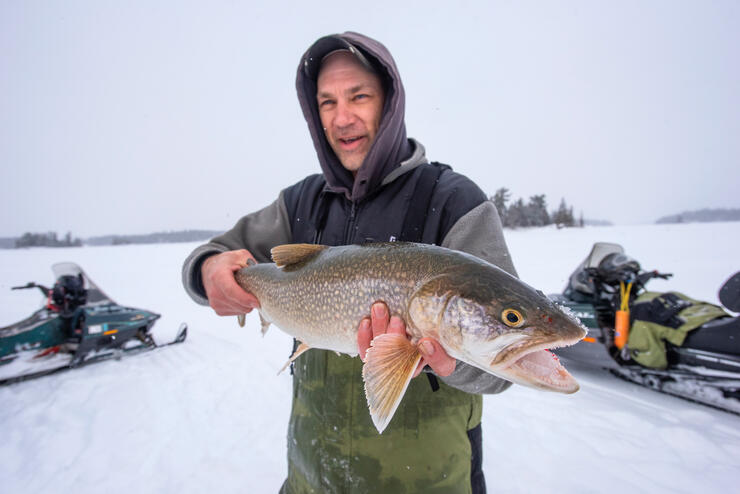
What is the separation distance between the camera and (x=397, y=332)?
1430 millimetres

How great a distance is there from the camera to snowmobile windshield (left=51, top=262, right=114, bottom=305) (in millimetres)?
5945

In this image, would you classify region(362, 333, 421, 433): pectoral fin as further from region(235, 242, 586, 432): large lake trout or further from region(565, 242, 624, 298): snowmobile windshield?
region(565, 242, 624, 298): snowmobile windshield

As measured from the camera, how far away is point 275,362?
5723mm

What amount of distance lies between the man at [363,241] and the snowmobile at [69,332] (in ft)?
15.5

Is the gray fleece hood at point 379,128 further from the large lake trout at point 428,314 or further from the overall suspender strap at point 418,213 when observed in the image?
the large lake trout at point 428,314

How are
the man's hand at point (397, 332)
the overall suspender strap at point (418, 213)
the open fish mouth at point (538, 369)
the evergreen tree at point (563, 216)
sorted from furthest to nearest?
the evergreen tree at point (563, 216), the overall suspender strap at point (418, 213), the man's hand at point (397, 332), the open fish mouth at point (538, 369)

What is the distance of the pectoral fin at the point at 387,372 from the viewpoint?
1248mm

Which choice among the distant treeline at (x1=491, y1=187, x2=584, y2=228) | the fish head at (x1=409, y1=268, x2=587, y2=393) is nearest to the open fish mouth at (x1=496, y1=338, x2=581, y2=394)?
the fish head at (x1=409, y1=268, x2=587, y2=393)

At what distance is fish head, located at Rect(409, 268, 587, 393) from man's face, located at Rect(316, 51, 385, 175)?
1172mm

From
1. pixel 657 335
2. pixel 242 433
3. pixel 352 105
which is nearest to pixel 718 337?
pixel 657 335

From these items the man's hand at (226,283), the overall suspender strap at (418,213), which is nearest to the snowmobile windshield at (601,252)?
the overall suspender strap at (418,213)

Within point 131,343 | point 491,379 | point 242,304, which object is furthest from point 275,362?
point 491,379

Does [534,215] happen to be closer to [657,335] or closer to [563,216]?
[563,216]

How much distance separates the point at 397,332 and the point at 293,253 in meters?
0.84
